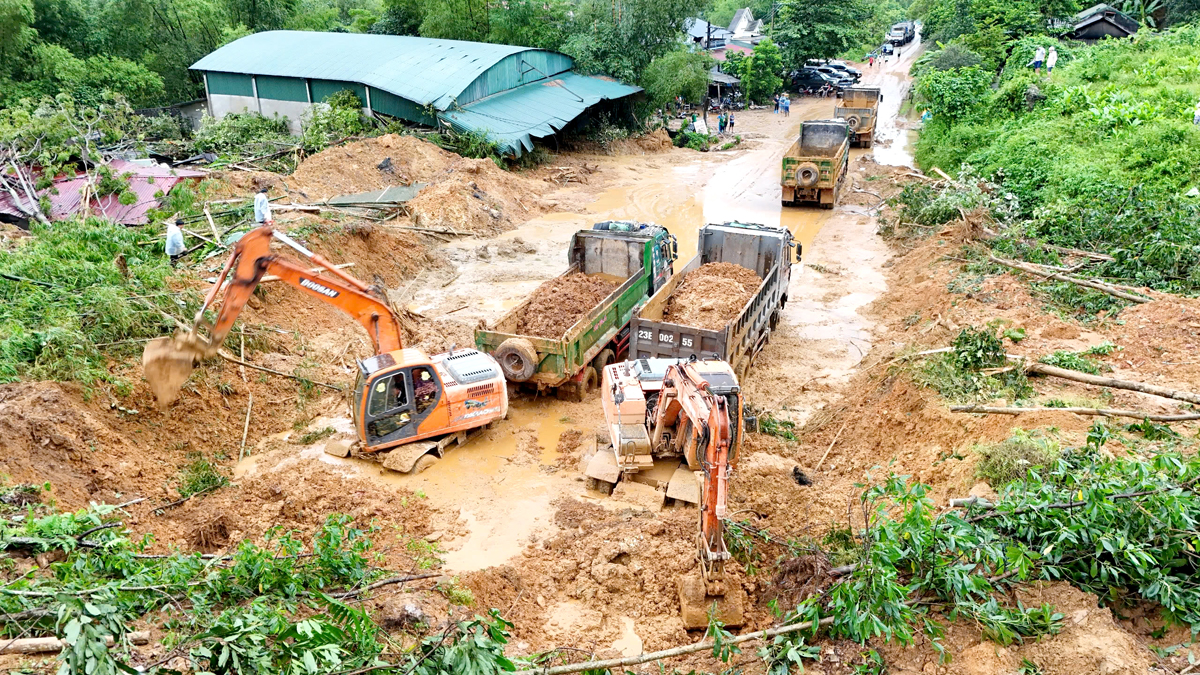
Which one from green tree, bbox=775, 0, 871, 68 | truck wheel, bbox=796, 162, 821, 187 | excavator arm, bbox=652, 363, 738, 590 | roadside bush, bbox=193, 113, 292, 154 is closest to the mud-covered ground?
excavator arm, bbox=652, 363, 738, 590

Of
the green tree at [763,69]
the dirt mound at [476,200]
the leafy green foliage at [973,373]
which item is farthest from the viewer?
the green tree at [763,69]

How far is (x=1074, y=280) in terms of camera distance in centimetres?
1422

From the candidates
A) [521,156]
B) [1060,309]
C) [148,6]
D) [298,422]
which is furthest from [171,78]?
[1060,309]

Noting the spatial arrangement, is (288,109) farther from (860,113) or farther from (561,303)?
(860,113)

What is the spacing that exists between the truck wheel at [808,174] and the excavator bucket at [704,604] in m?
18.4

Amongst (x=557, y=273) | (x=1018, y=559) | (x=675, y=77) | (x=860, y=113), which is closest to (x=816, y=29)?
(x=860, y=113)

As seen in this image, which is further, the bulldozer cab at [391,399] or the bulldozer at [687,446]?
the bulldozer cab at [391,399]

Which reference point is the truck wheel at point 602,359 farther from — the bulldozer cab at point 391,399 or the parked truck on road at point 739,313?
the bulldozer cab at point 391,399

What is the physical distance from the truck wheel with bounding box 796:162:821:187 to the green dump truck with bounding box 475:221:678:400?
10.0 metres

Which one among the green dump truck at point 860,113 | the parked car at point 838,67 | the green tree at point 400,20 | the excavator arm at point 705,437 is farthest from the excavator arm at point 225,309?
the parked car at point 838,67

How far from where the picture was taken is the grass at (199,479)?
1058 centimetres

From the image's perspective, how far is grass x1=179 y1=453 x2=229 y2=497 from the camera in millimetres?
10578

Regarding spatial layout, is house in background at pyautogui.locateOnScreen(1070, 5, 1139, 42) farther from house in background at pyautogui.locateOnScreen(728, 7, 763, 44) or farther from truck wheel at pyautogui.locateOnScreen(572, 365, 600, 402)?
truck wheel at pyautogui.locateOnScreen(572, 365, 600, 402)

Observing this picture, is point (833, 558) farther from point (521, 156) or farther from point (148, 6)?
point (148, 6)
